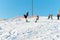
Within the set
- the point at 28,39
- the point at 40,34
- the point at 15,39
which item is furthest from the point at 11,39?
the point at 40,34

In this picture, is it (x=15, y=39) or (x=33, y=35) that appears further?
(x=33, y=35)

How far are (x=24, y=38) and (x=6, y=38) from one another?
1162mm

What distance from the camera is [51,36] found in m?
13.6

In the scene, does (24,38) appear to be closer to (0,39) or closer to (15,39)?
(15,39)

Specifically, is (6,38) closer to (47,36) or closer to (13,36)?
(13,36)

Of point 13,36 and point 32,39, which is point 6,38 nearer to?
point 13,36

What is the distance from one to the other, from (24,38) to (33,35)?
1.06 m

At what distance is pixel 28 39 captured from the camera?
1303 centimetres

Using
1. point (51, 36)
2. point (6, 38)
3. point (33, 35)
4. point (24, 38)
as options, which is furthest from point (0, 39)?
point (51, 36)

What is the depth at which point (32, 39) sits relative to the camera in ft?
42.8

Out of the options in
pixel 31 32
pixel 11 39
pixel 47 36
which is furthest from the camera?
pixel 31 32

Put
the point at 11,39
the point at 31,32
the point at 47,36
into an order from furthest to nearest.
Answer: the point at 31,32, the point at 47,36, the point at 11,39

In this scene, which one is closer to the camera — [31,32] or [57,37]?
[57,37]

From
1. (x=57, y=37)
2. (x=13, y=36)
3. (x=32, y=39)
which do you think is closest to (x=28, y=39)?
(x=32, y=39)
